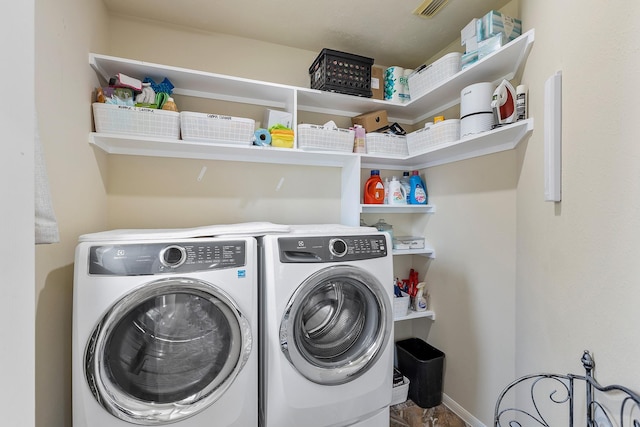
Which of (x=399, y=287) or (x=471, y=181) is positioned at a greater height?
(x=471, y=181)

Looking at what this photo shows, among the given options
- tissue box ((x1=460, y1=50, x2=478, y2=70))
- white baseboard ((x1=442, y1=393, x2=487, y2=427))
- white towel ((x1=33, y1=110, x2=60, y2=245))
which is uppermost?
tissue box ((x1=460, y1=50, x2=478, y2=70))

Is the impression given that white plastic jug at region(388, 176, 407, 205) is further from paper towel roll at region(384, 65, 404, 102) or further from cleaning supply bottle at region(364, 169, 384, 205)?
paper towel roll at region(384, 65, 404, 102)

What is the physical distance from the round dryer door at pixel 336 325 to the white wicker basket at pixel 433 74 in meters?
1.35

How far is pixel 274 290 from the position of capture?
4.22 ft

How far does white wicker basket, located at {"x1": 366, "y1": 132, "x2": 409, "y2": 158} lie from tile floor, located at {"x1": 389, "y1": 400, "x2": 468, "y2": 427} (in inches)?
72.7

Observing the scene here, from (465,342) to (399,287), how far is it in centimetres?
57

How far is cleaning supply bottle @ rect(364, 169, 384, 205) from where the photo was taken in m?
2.22

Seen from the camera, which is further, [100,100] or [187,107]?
[187,107]

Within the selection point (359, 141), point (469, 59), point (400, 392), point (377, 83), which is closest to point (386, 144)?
point (359, 141)

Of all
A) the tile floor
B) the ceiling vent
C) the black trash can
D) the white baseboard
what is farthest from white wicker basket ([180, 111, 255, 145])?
the white baseboard

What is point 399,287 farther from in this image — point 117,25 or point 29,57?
point 117,25

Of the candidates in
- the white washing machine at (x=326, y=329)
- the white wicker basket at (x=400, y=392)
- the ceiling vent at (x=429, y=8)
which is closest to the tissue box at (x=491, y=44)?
the ceiling vent at (x=429, y=8)

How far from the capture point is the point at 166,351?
123 cm

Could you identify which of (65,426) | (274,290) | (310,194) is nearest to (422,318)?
(310,194)
